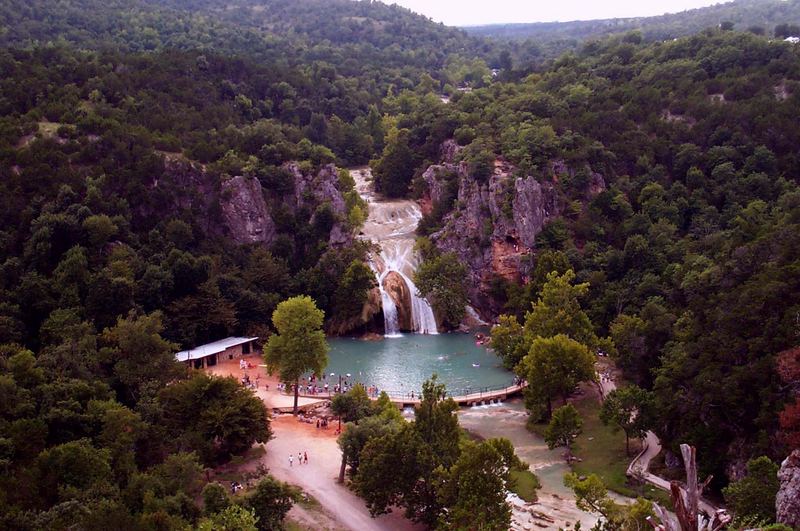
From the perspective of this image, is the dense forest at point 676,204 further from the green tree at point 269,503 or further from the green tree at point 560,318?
the green tree at point 269,503

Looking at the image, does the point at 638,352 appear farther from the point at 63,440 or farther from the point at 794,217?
the point at 63,440

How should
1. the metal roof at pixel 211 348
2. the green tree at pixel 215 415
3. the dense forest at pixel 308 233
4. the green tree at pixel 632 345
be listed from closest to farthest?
the dense forest at pixel 308 233 < the green tree at pixel 215 415 < the green tree at pixel 632 345 < the metal roof at pixel 211 348

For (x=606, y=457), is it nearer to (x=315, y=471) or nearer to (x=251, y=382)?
(x=315, y=471)

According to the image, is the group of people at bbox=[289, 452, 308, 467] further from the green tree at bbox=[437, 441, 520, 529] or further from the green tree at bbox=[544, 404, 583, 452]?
the green tree at bbox=[544, 404, 583, 452]

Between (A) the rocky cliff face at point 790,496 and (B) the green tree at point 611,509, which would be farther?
(B) the green tree at point 611,509

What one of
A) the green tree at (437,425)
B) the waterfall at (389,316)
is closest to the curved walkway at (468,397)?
the green tree at (437,425)
